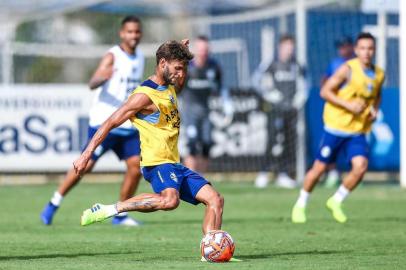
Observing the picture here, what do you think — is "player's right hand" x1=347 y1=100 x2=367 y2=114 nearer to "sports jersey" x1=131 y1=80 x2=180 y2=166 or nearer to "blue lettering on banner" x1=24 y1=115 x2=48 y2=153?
"sports jersey" x1=131 y1=80 x2=180 y2=166

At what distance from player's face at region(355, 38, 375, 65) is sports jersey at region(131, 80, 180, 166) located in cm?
465

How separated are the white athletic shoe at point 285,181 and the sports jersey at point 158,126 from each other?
11.5m

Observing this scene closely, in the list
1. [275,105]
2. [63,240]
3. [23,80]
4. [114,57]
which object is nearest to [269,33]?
[275,105]

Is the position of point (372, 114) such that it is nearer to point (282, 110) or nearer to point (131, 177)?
point (131, 177)

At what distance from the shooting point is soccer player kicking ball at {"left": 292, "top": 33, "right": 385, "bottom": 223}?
15258mm

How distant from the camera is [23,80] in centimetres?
2431

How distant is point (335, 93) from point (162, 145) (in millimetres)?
4832

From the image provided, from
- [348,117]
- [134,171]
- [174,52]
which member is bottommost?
[134,171]

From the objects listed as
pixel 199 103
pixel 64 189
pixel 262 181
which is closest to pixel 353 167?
pixel 64 189

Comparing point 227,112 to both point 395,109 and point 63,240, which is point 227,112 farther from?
point 63,240

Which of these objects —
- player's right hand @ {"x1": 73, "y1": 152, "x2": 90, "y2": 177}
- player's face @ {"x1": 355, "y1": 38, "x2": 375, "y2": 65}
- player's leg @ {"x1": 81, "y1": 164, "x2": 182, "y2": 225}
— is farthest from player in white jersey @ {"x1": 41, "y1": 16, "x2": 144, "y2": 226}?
player's right hand @ {"x1": 73, "y1": 152, "x2": 90, "y2": 177}

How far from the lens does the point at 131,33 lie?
1491 centimetres

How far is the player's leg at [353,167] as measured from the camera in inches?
595

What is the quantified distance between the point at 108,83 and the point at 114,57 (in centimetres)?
34
